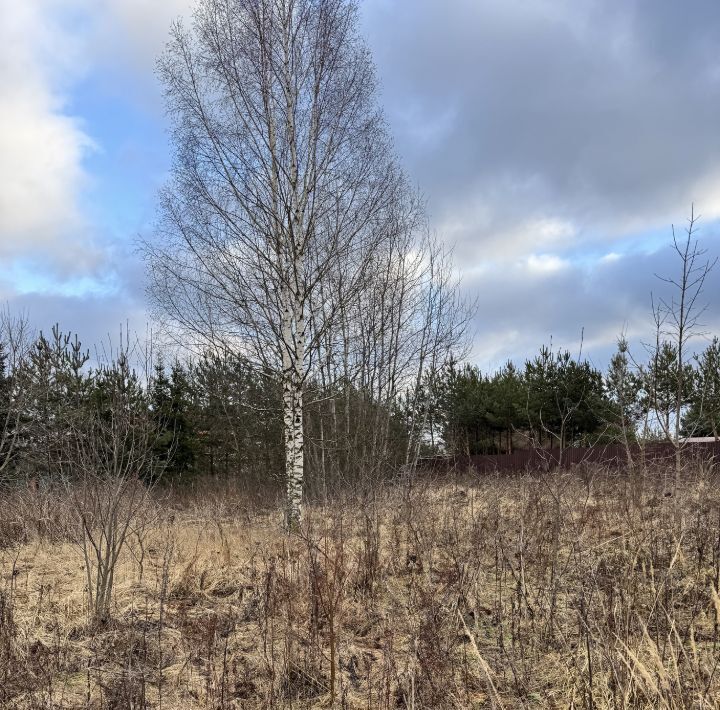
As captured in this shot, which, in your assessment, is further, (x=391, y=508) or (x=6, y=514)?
(x=6, y=514)

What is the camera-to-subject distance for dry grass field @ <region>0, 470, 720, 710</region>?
3018mm

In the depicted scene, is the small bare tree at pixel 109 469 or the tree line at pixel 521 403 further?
the tree line at pixel 521 403

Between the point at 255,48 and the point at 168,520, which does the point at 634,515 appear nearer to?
the point at 168,520

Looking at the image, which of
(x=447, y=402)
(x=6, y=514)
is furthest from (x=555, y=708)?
(x=447, y=402)

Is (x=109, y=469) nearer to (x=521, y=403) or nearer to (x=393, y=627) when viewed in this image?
(x=393, y=627)

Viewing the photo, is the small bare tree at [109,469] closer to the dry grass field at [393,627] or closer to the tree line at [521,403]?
the dry grass field at [393,627]

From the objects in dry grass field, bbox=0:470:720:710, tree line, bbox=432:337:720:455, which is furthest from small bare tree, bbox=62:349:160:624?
tree line, bbox=432:337:720:455

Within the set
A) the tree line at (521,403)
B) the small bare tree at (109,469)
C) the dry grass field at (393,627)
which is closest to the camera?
the dry grass field at (393,627)

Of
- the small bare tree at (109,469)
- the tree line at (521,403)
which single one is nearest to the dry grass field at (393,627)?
the small bare tree at (109,469)

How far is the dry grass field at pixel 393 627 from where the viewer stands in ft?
9.90

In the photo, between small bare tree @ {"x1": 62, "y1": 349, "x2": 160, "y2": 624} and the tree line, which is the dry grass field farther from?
the tree line

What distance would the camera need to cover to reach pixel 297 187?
8.70 metres

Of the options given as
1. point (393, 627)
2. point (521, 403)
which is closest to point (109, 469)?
point (393, 627)

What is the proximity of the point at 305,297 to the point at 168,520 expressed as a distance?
372 cm
